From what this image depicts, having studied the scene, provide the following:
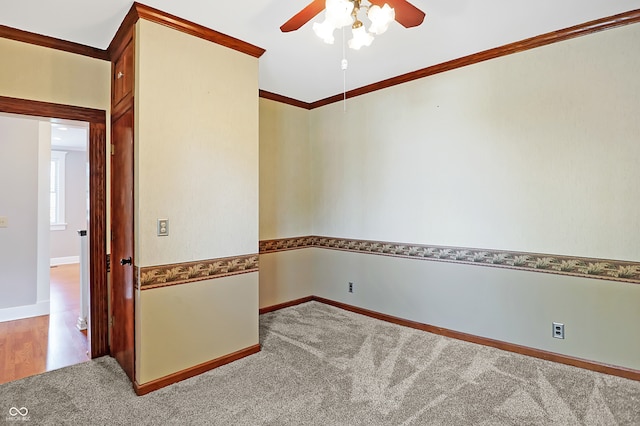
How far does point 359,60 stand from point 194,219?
6.87 feet

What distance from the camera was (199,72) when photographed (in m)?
2.60

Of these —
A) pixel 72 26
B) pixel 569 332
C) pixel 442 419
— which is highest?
pixel 72 26

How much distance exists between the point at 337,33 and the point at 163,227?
204 cm

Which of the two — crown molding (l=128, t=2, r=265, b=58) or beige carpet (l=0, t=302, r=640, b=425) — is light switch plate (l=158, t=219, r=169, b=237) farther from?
crown molding (l=128, t=2, r=265, b=58)

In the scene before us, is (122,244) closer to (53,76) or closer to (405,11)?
(53,76)

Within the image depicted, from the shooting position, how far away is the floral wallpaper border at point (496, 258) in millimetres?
2496

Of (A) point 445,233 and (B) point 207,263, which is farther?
(A) point 445,233

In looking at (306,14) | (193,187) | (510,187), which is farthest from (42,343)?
(510,187)

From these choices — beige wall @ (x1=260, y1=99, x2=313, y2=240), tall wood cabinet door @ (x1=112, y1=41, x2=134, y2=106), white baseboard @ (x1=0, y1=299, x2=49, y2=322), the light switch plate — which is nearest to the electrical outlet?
beige wall @ (x1=260, y1=99, x2=313, y2=240)

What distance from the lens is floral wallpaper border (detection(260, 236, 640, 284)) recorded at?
250 centimetres

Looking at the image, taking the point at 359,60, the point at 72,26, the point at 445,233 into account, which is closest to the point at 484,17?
the point at 359,60

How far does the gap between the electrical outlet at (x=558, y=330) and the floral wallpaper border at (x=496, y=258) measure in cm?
42

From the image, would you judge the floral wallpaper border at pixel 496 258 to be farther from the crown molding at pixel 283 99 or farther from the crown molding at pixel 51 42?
the crown molding at pixel 51 42

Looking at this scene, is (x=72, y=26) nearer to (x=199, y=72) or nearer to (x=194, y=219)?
(x=199, y=72)
